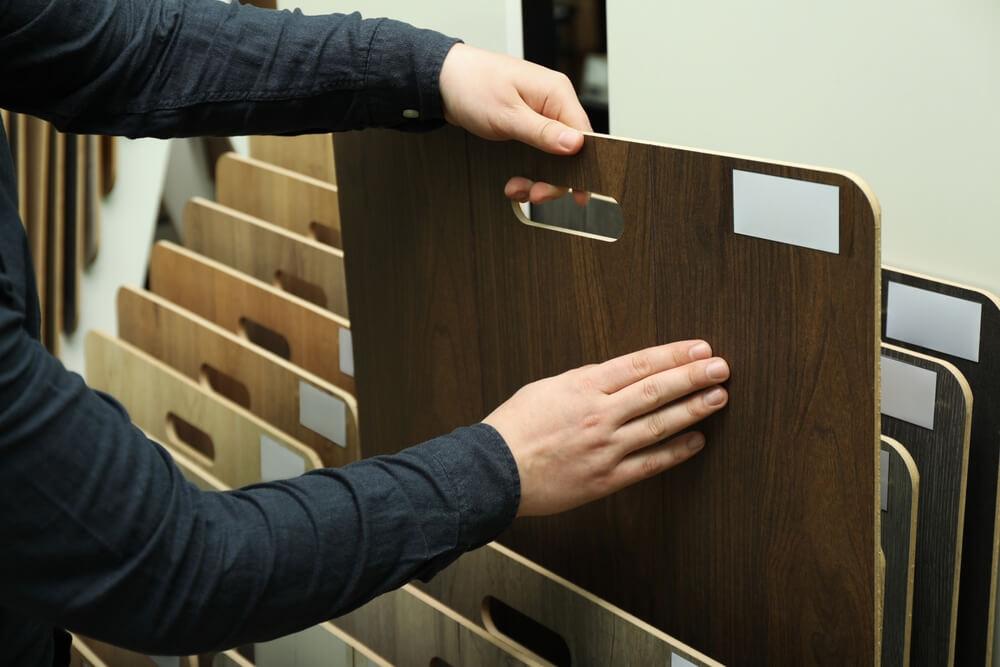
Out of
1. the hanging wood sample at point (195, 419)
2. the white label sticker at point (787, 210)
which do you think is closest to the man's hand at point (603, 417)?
the white label sticker at point (787, 210)

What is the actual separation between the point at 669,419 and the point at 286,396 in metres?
0.65

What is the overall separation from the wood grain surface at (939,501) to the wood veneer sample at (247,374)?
0.57 m

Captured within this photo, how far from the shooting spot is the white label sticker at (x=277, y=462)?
1202 millimetres

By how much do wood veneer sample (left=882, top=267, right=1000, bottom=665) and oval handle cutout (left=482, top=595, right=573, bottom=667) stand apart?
340mm

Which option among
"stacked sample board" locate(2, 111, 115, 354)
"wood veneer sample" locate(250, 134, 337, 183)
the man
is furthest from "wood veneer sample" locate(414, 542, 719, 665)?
"stacked sample board" locate(2, 111, 115, 354)

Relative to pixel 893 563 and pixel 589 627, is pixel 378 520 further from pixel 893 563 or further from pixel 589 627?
pixel 893 563

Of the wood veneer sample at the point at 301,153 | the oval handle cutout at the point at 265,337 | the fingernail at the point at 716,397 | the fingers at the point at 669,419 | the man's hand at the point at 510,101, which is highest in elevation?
the man's hand at the point at 510,101

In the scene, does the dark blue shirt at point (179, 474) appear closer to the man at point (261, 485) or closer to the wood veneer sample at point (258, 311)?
the man at point (261, 485)

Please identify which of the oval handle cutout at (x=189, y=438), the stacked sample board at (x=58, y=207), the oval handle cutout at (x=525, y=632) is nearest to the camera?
the oval handle cutout at (x=525, y=632)

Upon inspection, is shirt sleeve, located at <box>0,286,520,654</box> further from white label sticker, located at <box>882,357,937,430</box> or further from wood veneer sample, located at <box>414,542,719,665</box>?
white label sticker, located at <box>882,357,937,430</box>

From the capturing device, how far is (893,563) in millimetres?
882

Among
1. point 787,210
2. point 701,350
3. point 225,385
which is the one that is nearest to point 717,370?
point 701,350

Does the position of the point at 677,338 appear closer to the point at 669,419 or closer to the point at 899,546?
the point at 669,419

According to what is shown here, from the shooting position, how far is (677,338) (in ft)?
2.68
